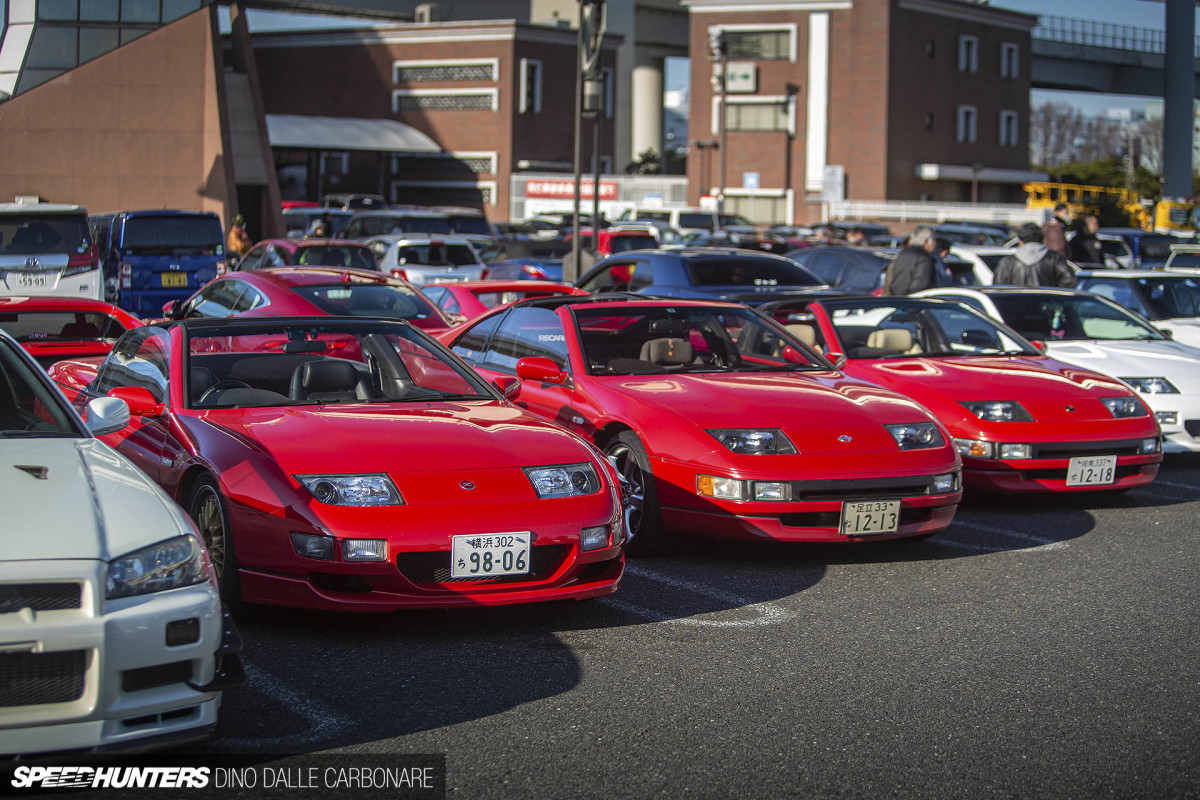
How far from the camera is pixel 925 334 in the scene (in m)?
9.84

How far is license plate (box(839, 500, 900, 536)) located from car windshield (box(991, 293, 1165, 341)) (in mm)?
4802

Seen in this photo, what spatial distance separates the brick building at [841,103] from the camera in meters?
64.8

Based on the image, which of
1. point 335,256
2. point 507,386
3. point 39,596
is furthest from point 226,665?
point 335,256

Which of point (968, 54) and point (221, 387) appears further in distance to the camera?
point (968, 54)

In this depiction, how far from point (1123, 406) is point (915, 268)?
5.04 meters

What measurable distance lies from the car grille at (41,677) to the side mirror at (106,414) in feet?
4.83

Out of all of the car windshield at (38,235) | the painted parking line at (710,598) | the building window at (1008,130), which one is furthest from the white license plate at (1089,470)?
the building window at (1008,130)

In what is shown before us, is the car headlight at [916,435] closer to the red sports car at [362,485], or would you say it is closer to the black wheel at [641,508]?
the black wheel at [641,508]

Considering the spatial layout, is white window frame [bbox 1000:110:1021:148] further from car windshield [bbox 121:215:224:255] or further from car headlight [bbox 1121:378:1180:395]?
car headlight [bbox 1121:378:1180:395]

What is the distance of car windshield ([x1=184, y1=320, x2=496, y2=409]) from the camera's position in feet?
20.8

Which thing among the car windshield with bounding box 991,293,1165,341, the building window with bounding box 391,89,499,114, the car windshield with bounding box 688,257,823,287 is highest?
the building window with bounding box 391,89,499,114

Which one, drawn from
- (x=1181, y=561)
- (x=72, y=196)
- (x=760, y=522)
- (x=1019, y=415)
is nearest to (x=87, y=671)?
(x=760, y=522)

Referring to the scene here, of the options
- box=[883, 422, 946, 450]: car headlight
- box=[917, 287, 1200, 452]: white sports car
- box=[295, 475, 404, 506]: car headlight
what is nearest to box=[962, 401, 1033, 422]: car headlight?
box=[883, 422, 946, 450]: car headlight

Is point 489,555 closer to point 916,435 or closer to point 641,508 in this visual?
point 641,508
